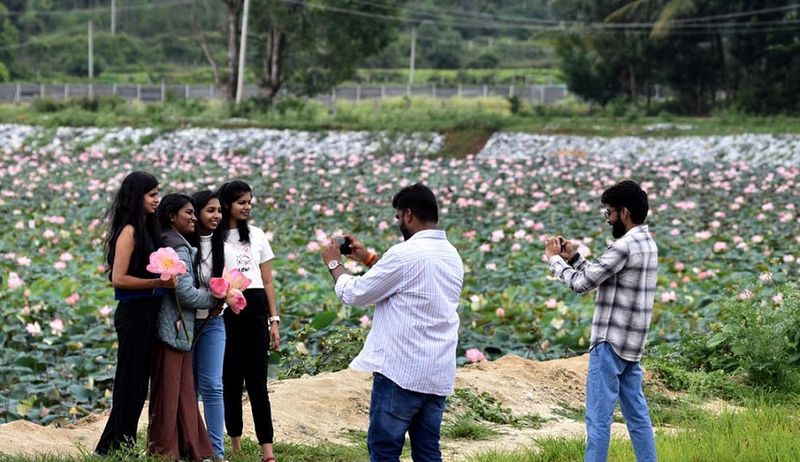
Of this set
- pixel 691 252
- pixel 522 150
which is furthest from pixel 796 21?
pixel 691 252

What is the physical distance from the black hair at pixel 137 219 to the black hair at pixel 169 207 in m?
0.08

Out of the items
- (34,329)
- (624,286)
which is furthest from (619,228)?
(34,329)

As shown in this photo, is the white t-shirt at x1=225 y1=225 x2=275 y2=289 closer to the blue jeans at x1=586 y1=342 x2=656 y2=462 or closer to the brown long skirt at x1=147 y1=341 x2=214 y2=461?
the brown long skirt at x1=147 y1=341 x2=214 y2=461

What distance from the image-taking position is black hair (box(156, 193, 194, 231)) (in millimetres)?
5871

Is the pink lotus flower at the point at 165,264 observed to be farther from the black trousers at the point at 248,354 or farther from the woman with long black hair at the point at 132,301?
the black trousers at the point at 248,354

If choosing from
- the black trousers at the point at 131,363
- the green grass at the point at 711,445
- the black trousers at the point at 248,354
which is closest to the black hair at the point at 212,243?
the black trousers at the point at 248,354

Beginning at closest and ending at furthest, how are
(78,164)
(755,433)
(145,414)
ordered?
(755,433)
(145,414)
(78,164)

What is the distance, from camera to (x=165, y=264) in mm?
5496

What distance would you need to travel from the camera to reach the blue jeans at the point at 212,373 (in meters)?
5.91

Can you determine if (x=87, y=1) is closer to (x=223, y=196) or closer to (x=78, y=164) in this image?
(x=78, y=164)

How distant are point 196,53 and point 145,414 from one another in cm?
6794

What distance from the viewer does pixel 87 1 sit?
271 ft

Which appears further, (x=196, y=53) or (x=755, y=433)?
(x=196, y=53)

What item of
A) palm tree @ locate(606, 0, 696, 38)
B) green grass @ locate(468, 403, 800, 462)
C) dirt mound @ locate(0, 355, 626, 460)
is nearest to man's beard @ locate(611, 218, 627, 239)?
green grass @ locate(468, 403, 800, 462)
